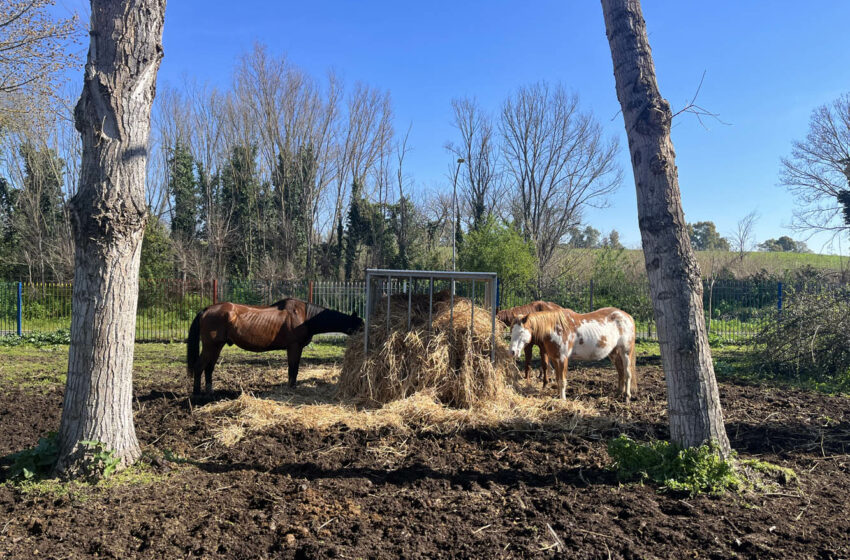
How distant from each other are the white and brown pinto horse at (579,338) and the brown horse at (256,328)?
277 centimetres

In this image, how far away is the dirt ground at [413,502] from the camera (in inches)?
116

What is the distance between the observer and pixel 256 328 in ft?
24.8

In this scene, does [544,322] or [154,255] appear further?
[154,255]

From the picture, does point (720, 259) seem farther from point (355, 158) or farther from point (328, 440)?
point (328, 440)

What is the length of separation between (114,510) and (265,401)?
121 inches

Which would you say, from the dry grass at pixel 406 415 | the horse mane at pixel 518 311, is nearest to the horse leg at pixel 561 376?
the dry grass at pixel 406 415

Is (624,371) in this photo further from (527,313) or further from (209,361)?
(209,361)

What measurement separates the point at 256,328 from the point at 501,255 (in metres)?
12.2

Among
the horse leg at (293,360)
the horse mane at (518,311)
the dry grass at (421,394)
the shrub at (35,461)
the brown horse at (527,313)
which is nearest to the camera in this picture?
the shrub at (35,461)

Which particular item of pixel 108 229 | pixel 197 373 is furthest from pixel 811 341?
pixel 108 229

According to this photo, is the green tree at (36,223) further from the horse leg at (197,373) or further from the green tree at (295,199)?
the horse leg at (197,373)

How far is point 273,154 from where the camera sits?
97.5 ft

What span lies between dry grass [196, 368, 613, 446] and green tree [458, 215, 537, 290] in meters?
11.3

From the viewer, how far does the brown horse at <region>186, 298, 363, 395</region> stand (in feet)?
23.9
